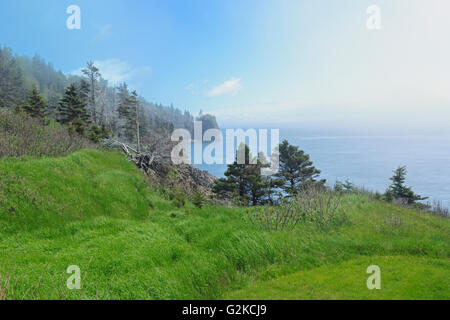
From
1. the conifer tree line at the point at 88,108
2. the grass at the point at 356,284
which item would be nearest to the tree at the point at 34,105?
the conifer tree line at the point at 88,108

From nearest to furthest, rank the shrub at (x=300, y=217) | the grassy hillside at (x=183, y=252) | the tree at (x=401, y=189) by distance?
the grassy hillside at (x=183, y=252)
the shrub at (x=300, y=217)
the tree at (x=401, y=189)

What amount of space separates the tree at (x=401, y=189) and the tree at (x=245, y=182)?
1265 cm

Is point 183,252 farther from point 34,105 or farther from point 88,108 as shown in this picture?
point 88,108

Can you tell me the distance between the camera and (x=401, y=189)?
68.4ft

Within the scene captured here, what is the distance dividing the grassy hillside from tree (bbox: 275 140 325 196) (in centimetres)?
1299

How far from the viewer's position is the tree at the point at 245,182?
17062 millimetres

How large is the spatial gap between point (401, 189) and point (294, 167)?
1061 centimetres

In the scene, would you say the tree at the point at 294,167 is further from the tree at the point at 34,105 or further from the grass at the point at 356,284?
the tree at the point at 34,105

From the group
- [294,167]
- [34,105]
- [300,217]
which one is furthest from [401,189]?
[34,105]

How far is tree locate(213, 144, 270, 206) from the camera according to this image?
56.0ft

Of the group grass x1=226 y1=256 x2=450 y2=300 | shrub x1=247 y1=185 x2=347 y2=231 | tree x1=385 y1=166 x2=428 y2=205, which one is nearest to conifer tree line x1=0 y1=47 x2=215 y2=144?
shrub x1=247 y1=185 x2=347 y2=231

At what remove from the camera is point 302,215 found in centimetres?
675

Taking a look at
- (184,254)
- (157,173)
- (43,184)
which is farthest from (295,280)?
(157,173)
